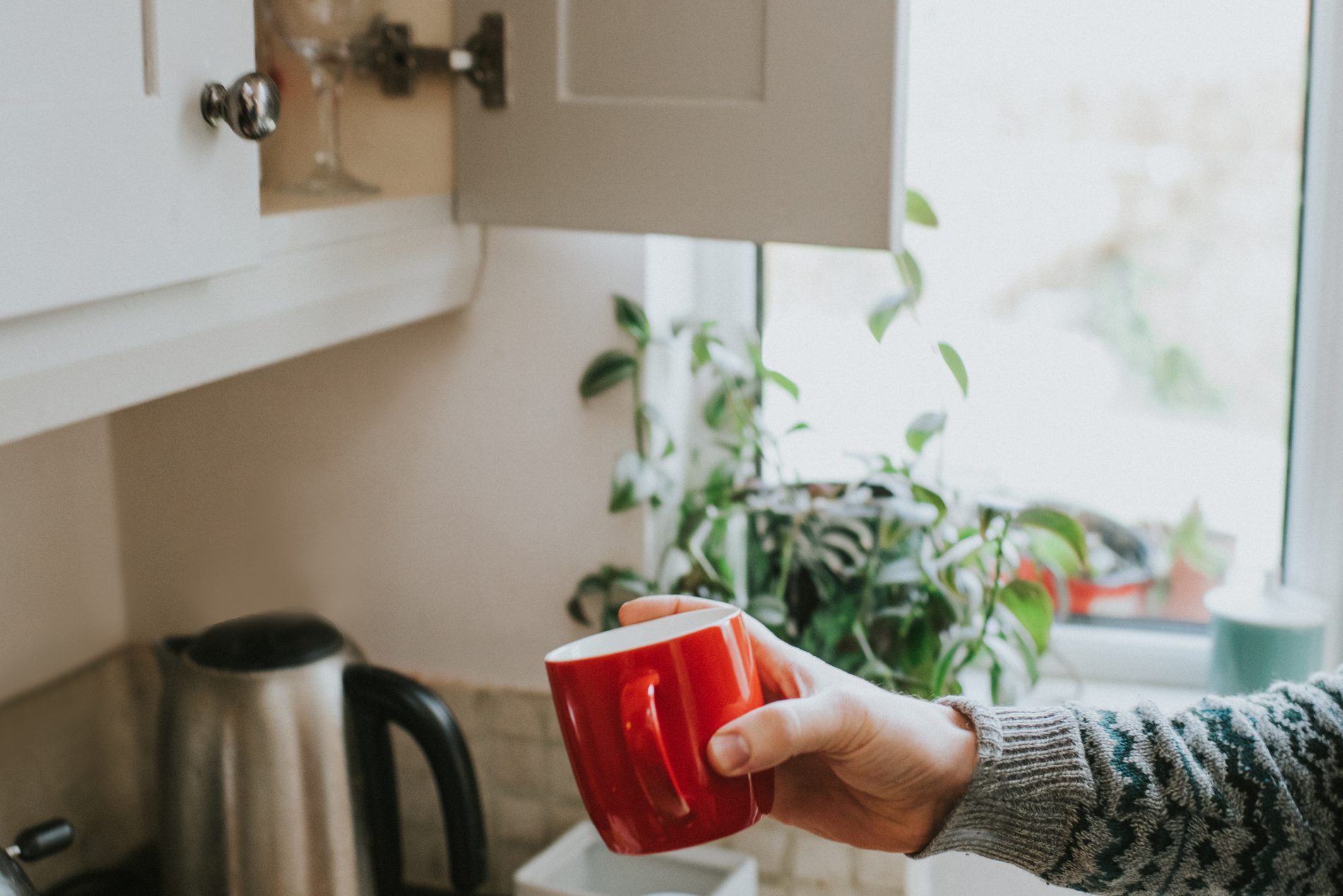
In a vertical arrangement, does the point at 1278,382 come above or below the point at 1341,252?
below

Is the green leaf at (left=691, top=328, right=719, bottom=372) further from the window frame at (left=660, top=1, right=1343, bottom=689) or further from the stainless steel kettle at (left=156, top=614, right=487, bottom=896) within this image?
the stainless steel kettle at (left=156, top=614, right=487, bottom=896)

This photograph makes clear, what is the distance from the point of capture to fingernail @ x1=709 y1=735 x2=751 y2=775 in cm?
67

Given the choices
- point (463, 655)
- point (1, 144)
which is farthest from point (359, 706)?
point (1, 144)

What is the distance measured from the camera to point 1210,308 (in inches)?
56.1

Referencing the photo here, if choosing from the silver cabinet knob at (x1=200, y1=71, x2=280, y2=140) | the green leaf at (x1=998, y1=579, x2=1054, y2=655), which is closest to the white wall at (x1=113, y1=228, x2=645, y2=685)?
the green leaf at (x1=998, y1=579, x2=1054, y2=655)

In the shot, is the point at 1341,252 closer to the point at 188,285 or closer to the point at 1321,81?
the point at 1321,81

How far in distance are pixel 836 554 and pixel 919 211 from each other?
1.08 ft

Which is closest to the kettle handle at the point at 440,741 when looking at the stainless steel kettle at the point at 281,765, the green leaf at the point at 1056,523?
the stainless steel kettle at the point at 281,765

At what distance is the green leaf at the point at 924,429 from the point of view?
1.24 metres

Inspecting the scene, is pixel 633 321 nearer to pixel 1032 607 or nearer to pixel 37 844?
pixel 1032 607

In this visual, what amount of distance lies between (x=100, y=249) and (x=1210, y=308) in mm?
1119

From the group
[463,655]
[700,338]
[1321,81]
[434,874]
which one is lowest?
[434,874]

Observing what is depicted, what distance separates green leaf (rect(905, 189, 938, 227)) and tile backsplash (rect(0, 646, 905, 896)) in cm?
56

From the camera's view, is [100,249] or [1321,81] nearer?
[100,249]
